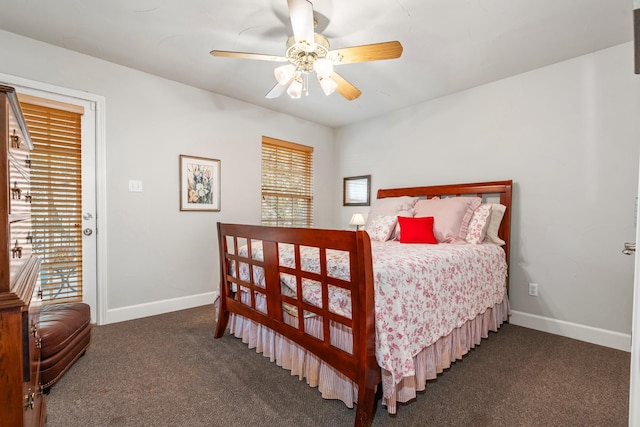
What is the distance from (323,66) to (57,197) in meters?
2.41

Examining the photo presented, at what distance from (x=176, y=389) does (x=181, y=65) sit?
2609 millimetres

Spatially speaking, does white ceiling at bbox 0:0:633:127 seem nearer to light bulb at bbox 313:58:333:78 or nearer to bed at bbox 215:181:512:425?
light bulb at bbox 313:58:333:78

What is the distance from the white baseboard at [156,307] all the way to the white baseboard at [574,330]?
280 cm

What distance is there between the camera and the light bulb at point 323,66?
1.93 metres

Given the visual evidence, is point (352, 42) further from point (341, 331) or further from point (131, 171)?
point (131, 171)

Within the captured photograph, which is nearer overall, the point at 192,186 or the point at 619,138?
the point at 619,138

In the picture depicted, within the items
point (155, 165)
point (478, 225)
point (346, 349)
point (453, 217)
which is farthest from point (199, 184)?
point (478, 225)

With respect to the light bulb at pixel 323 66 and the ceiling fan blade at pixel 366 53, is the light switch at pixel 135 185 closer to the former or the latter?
the light bulb at pixel 323 66

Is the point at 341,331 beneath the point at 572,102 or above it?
beneath

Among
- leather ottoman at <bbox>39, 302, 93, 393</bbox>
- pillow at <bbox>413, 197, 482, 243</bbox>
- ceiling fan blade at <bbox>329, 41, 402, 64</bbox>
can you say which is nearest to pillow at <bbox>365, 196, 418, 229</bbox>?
pillow at <bbox>413, 197, 482, 243</bbox>

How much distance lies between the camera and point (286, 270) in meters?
1.70

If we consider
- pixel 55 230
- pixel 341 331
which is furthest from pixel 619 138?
pixel 55 230

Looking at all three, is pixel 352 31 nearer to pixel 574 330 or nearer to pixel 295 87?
pixel 295 87

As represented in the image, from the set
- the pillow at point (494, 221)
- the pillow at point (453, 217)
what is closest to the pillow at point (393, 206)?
the pillow at point (453, 217)
